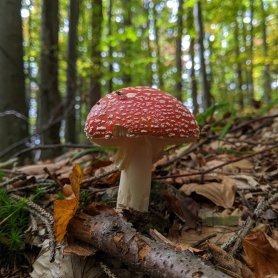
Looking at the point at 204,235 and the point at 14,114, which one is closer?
the point at 204,235

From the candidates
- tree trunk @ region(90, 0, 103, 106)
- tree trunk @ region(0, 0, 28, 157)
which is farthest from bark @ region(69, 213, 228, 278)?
tree trunk @ region(90, 0, 103, 106)

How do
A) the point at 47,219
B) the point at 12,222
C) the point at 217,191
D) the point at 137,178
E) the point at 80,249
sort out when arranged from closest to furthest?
the point at 80,249 < the point at 47,219 < the point at 12,222 < the point at 137,178 < the point at 217,191

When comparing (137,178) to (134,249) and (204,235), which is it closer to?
(204,235)

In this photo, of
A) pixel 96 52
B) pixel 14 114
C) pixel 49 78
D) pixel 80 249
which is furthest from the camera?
pixel 96 52

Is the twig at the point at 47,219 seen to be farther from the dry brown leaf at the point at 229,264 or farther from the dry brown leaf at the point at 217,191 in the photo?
the dry brown leaf at the point at 217,191

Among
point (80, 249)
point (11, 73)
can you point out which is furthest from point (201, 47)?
point (80, 249)

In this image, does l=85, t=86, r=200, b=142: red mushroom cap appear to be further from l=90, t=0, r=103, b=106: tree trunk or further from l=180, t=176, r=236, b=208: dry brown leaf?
l=90, t=0, r=103, b=106: tree trunk
